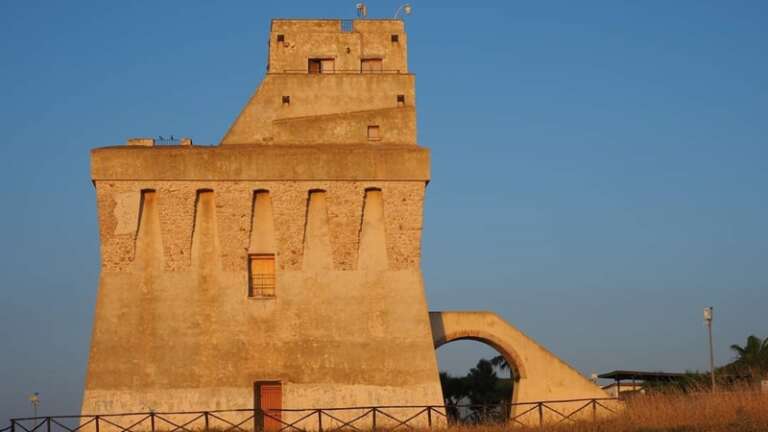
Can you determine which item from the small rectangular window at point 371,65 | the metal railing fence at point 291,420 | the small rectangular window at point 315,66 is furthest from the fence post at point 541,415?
the small rectangular window at point 315,66

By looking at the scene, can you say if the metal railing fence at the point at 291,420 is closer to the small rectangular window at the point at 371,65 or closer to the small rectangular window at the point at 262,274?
the small rectangular window at the point at 262,274

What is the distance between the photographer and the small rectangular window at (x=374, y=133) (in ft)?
115

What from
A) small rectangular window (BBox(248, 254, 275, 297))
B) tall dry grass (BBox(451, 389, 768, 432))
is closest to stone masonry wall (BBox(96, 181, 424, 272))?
small rectangular window (BBox(248, 254, 275, 297))

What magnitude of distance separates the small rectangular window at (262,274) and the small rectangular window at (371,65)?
733 centimetres

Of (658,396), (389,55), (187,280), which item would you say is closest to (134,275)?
(187,280)

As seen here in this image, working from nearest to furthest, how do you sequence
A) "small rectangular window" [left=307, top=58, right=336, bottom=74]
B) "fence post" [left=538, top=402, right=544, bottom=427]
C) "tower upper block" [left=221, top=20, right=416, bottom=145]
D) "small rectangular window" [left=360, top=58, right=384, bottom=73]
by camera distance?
"fence post" [left=538, top=402, right=544, bottom=427] < "tower upper block" [left=221, top=20, right=416, bottom=145] < "small rectangular window" [left=307, top=58, right=336, bottom=74] < "small rectangular window" [left=360, top=58, right=384, bottom=73]

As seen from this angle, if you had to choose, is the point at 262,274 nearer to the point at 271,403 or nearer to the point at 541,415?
the point at 271,403

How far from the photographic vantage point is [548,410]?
33.5m

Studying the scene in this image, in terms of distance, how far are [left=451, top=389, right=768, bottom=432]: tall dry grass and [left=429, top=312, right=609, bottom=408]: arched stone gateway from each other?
70.1 inches

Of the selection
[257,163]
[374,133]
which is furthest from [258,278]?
[374,133]

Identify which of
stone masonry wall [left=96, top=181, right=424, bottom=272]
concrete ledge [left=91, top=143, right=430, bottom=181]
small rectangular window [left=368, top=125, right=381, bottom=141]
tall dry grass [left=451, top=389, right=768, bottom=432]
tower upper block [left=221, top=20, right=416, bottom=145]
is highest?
tower upper block [left=221, top=20, right=416, bottom=145]

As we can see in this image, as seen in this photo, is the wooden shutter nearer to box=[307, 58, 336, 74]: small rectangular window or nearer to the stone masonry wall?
the stone masonry wall

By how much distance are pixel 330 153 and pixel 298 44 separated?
5.27m

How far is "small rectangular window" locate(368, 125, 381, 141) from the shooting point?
115 feet
